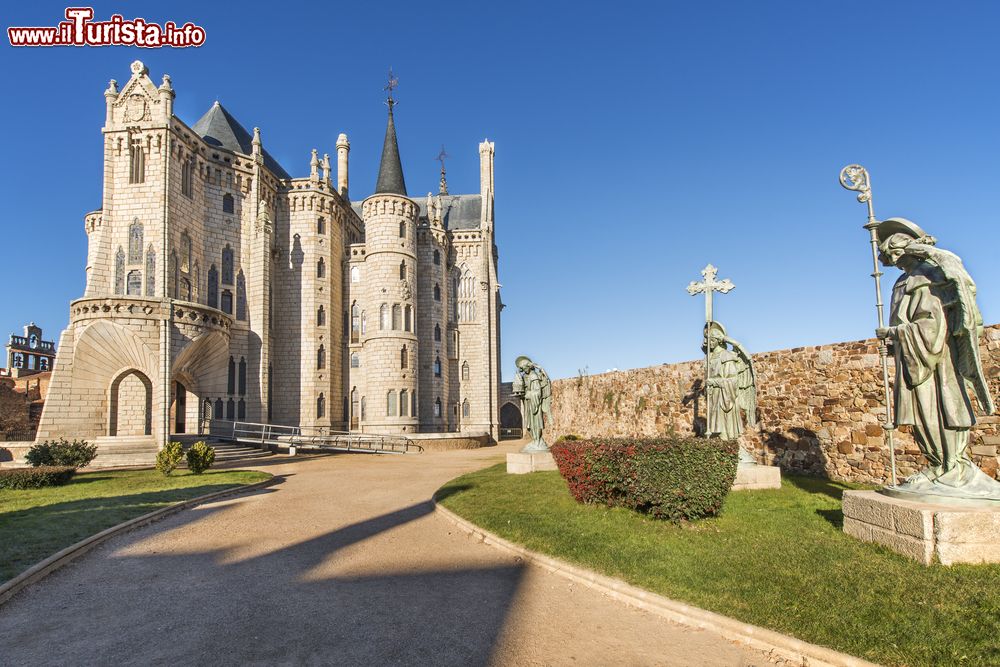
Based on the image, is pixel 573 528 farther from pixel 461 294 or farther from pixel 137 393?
pixel 461 294

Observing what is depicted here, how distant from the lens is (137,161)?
27422mm

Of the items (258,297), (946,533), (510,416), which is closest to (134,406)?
(258,297)

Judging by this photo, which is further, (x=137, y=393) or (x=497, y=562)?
(x=137, y=393)

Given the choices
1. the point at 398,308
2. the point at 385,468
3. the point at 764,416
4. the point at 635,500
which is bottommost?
the point at 385,468

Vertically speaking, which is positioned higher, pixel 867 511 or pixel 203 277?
pixel 203 277

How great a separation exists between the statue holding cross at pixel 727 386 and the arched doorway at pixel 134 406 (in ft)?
74.8

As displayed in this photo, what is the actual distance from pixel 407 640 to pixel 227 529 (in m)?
5.92

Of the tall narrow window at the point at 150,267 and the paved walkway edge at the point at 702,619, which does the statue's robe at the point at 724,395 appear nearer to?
the paved walkway edge at the point at 702,619

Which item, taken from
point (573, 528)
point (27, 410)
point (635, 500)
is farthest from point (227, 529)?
point (27, 410)

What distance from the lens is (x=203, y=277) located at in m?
30.2

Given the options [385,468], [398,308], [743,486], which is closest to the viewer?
[743,486]

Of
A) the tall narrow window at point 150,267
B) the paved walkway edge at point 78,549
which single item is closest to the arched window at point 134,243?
the tall narrow window at point 150,267

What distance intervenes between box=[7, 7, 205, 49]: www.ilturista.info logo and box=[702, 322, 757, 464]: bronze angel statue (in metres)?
19.7

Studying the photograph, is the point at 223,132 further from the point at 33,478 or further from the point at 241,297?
the point at 33,478
